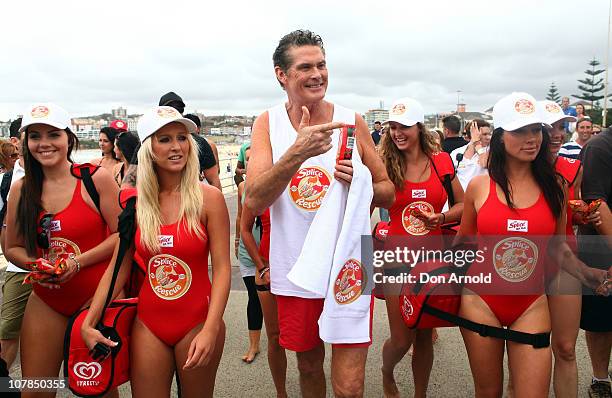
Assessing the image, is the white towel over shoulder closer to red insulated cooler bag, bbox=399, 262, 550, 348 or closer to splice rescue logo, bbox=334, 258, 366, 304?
splice rescue logo, bbox=334, 258, 366, 304

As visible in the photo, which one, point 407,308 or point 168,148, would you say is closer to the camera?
point 168,148

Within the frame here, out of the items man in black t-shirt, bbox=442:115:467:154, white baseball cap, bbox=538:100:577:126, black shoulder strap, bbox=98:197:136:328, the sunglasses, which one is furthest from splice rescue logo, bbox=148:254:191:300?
man in black t-shirt, bbox=442:115:467:154

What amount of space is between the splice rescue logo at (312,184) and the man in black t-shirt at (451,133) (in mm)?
5903

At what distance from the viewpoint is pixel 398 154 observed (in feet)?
12.9

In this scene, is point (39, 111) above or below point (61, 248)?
above

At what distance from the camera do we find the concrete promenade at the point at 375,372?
3.91 metres

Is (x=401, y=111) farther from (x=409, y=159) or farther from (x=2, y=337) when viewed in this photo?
(x=2, y=337)

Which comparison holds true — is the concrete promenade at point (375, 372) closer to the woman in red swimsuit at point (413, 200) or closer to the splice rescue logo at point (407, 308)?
the woman in red swimsuit at point (413, 200)

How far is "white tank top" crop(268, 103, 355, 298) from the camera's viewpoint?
255cm

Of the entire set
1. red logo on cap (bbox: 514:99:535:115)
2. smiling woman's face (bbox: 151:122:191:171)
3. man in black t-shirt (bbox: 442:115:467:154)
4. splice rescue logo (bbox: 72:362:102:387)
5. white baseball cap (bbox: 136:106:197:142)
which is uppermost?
man in black t-shirt (bbox: 442:115:467:154)

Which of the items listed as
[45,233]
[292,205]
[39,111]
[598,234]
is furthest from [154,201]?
[598,234]

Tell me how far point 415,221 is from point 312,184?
144 centimetres

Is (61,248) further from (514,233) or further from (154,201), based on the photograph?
(514,233)

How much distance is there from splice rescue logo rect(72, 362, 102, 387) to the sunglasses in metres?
0.88
